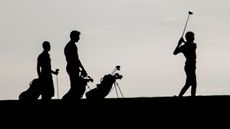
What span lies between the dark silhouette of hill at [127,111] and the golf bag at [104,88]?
633 mm

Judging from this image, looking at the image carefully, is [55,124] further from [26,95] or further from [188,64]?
[188,64]

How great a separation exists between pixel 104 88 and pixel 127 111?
2.38 m

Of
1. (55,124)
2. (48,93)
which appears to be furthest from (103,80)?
(55,124)

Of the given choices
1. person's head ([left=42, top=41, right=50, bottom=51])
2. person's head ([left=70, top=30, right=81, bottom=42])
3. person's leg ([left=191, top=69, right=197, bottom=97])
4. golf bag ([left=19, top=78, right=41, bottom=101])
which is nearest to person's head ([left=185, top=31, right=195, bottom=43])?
person's leg ([left=191, top=69, right=197, bottom=97])

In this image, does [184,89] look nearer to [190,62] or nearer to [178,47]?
[190,62]

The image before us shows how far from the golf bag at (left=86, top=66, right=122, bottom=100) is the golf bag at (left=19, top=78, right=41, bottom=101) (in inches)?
57.2

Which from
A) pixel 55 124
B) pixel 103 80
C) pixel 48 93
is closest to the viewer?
pixel 55 124

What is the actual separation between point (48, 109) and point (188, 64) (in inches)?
166

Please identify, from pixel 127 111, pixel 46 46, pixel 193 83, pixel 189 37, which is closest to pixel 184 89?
pixel 193 83

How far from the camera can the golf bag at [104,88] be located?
Result: 22.0 m

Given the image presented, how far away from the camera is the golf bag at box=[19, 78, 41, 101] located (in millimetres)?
21781

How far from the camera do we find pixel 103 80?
22.8 metres

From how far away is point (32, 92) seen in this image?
71.9 ft

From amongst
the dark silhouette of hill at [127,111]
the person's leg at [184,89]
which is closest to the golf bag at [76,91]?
the dark silhouette of hill at [127,111]
